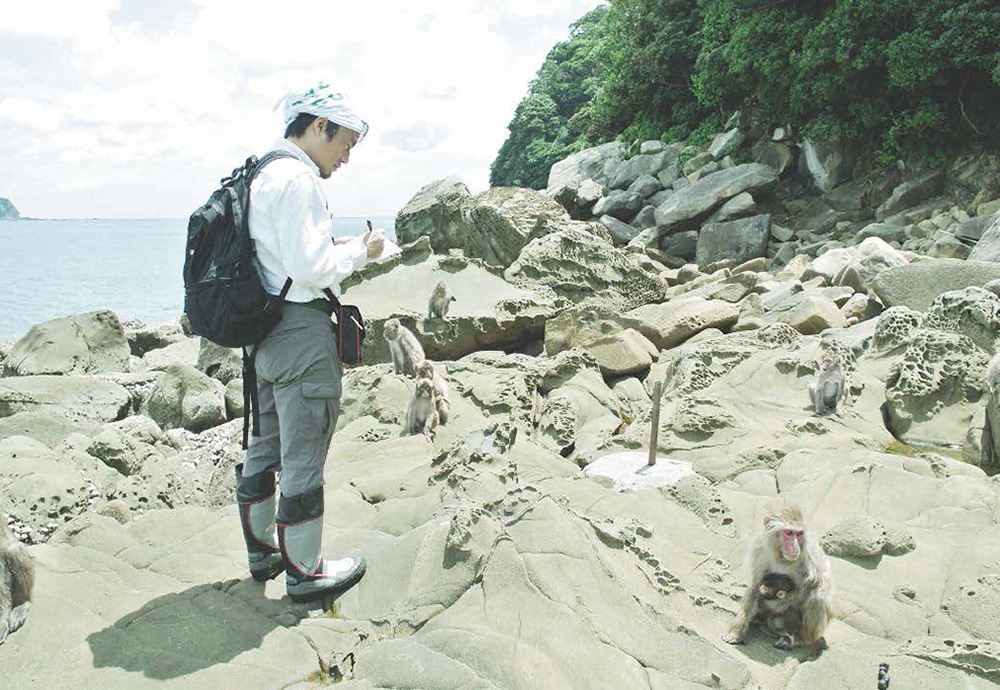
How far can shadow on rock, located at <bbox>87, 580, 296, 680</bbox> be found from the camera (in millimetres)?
3020

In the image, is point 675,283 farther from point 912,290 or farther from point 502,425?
point 502,425

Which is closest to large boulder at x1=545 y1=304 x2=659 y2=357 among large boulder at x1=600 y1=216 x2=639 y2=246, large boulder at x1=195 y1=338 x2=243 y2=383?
large boulder at x1=195 y1=338 x2=243 y2=383

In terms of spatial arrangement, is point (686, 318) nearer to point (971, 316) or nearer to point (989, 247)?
point (971, 316)

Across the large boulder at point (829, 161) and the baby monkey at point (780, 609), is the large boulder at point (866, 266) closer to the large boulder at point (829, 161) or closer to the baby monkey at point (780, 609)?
the large boulder at point (829, 161)

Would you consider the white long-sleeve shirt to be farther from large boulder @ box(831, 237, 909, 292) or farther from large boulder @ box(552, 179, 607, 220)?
Answer: large boulder @ box(552, 179, 607, 220)

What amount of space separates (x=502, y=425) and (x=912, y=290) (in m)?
6.92

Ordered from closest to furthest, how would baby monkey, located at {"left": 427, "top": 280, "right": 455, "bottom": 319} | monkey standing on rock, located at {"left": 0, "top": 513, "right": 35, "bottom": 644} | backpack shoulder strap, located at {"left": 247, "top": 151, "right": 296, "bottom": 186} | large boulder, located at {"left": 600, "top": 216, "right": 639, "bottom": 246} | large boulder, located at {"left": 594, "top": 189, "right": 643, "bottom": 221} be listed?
backpack shoulder strap, located at {"left": 247, "top": 151, "right": 296, "bottom": 186} → monkey standing on rock, located at {"left": 0, "top": 513, "right": 35, "bottom": 644} → baby monkey, located at {"left": 427, "top": 280, "right": 455, "bottom": 319} → large boulder, located at {"left": 600, "top": 216, "right": 639, "bottom": 246} → large boulder, located at {"left": 594, "top": 189, "right": 643, "bottom": 221}

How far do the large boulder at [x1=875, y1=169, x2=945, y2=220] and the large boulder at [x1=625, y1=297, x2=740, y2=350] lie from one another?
345 inches

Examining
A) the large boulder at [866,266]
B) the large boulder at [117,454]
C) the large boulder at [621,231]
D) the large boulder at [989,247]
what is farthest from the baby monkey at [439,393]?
the large boulder at [621,231]

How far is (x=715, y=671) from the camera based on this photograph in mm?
2949

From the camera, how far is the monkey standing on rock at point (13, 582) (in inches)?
128

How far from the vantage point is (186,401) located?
9781 millimetres

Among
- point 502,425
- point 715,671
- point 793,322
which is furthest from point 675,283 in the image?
point 715,671

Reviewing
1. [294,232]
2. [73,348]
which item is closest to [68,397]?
[73,348]
